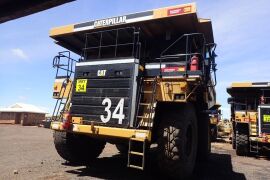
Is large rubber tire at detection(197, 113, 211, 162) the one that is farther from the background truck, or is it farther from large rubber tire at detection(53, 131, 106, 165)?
the background truck

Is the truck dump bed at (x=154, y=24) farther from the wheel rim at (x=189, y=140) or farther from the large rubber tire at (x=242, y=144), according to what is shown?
the large rubber tire at (x=242, y=144)

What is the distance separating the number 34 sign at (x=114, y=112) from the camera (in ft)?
20.5

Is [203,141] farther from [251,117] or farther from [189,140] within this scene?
[251,117]

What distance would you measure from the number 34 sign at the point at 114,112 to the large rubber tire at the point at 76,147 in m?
1.10

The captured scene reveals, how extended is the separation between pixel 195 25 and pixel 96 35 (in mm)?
2391

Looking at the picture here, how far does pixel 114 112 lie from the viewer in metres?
6.36

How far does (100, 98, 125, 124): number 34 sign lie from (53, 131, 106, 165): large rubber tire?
110 centimetres

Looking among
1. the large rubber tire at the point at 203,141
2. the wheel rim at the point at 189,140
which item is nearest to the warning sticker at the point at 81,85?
the wheel rim at the point at 189,140

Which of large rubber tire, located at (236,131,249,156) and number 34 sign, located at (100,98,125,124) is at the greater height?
number 34 sign, located at (100,98,125,124)

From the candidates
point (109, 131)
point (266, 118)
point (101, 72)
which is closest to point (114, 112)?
point (109, 131)

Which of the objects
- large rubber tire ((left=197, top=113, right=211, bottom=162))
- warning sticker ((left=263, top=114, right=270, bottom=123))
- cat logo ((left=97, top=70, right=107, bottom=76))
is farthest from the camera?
warning sticker ((left=263, top=114, right=270, bottom=123))

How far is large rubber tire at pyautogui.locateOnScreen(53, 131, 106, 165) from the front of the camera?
6984 millimetres

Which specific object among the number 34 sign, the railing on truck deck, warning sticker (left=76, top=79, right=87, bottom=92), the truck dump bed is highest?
the truck dump bed

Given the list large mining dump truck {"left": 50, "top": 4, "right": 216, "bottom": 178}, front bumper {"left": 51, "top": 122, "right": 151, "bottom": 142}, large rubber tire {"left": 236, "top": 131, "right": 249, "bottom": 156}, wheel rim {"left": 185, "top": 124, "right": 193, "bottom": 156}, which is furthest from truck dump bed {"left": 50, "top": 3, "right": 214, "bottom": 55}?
large rubber tire {"left": 236, "top": 131, "right": 249, "bottom": 156}
